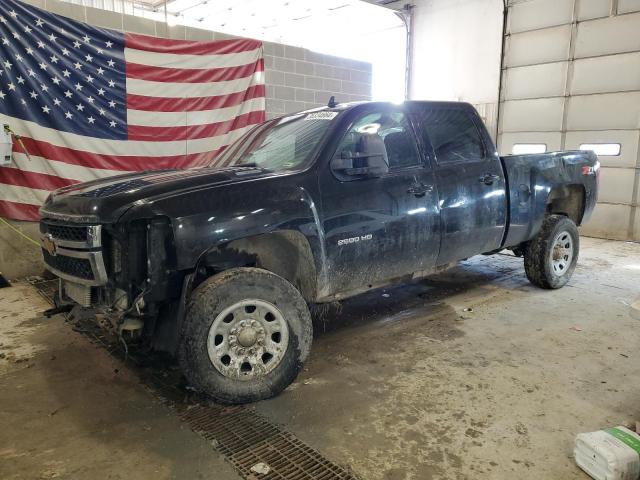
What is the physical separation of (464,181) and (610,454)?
2431 millimetres

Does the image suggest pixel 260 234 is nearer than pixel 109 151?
Yes

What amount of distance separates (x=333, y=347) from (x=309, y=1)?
10.8m

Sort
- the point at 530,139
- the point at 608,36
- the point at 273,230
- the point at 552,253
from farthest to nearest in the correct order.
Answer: the point at 530,139 < the point at 608,36 < the point at 552,253 < the point at 273,230

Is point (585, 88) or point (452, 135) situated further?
point (585, 88)

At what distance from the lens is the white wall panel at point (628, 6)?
27.5ft

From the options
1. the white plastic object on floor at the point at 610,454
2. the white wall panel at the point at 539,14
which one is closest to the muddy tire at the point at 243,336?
the white plastic object on floor at the point at 610,454

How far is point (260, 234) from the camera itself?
9.71 feet

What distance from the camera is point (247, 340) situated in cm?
285

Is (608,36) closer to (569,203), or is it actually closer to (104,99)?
(569,203)

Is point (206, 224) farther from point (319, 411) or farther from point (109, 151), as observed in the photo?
point (109, 151)

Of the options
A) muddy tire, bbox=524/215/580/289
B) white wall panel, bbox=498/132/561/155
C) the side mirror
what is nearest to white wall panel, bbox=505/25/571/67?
white wall panel, bbox=498/132/561/155

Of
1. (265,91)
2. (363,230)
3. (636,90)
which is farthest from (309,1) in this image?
(363,230)

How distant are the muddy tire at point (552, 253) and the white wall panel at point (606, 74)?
16.5ft

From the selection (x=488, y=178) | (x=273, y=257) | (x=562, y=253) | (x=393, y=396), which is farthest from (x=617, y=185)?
(x=273, y=257)
